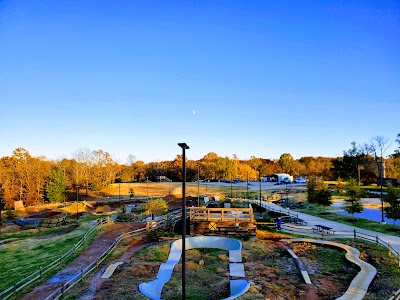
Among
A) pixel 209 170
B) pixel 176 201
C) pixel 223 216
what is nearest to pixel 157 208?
pixel 223 216

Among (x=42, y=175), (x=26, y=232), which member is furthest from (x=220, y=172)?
(x=26, y=232)

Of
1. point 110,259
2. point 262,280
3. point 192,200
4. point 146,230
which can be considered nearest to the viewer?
point 262,280

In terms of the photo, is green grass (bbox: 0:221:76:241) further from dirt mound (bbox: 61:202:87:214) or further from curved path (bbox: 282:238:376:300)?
curved path (bbox: 282:238:376:300)

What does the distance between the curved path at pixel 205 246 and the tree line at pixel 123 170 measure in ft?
90.6

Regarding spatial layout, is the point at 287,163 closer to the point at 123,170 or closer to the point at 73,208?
the point at 123,170

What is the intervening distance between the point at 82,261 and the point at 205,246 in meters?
8.05

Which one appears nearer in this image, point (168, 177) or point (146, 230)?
point (146, 230)

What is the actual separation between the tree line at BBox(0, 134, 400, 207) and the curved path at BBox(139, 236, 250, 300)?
27601mm

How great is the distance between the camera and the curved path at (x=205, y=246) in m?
13.4

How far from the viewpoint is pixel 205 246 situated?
21.8 m

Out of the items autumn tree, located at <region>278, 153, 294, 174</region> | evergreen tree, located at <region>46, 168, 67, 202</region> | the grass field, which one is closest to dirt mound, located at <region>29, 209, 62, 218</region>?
evergreen tree, located at <region>46, 168, 67, 202</region>

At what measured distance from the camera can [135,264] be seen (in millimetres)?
17609

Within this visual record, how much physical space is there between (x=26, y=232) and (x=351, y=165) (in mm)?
84185

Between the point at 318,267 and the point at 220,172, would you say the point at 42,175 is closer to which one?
the point at 220,172
